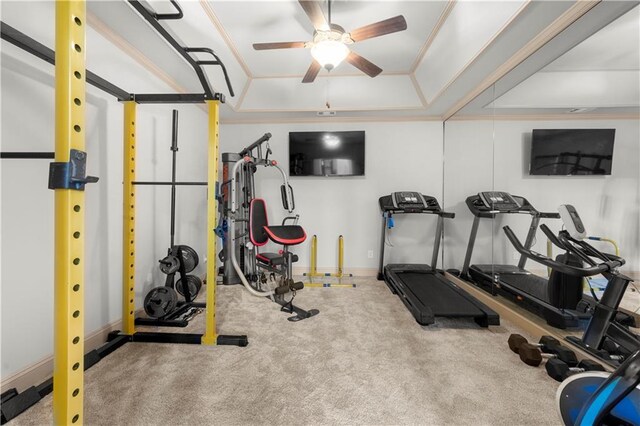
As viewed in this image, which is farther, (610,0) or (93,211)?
(93,211)

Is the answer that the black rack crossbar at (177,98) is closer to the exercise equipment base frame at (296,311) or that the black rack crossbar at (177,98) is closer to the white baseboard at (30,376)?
the white baseboard at (30,376)

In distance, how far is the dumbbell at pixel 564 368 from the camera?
63.9 inches

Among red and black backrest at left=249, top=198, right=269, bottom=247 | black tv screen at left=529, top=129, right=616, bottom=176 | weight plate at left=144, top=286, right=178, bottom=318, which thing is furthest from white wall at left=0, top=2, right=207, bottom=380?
black tv screen at left=529, top=129, right=616, bottom=176

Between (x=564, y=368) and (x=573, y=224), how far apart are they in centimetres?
98

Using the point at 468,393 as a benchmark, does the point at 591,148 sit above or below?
above

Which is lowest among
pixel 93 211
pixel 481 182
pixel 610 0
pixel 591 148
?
pixel 93 211

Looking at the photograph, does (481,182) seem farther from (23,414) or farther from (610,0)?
(23,414)

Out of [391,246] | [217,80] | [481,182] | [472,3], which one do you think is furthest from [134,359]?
[481,182]

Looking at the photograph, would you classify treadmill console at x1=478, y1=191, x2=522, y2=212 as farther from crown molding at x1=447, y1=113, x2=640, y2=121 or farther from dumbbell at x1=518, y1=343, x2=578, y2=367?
dumbbell at x1=518, y1=343, x2=578, y2=367

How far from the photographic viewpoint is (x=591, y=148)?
279 cm

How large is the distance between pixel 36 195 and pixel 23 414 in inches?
46.8

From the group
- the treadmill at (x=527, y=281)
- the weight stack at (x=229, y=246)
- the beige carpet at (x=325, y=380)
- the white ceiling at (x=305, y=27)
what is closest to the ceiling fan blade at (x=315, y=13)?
the white ceiling at (x=305, y=27)

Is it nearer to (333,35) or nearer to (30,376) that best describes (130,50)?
(333,35)

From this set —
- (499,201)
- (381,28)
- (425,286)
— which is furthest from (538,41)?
(425,286)
